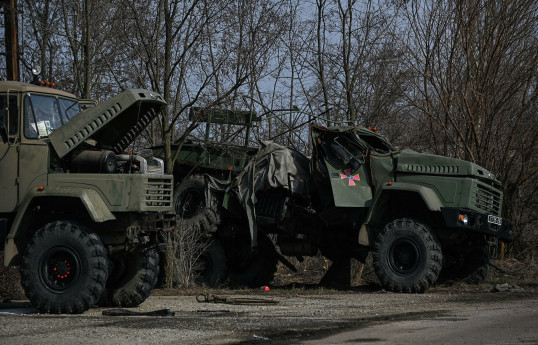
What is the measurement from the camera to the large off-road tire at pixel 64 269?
984cm

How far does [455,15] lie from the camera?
16.0m

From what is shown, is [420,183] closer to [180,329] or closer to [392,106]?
[180,329]

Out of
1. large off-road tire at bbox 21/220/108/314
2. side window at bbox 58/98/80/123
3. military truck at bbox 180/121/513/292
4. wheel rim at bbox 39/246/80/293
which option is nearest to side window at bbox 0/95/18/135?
side window at bbox 58/98/80/123

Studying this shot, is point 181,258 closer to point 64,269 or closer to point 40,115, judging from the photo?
point 64,269

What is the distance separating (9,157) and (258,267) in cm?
668

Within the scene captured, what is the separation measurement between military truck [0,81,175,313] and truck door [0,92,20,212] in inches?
0.5

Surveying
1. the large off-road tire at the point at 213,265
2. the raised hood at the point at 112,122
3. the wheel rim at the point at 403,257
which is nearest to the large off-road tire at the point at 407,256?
the wheel rim at the point at 403,257

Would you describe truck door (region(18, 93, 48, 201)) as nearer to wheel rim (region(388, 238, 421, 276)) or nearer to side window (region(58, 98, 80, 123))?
side window (region(58, 98, 80, 123))

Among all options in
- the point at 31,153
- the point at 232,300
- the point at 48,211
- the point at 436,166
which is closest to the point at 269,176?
the point at 436,166

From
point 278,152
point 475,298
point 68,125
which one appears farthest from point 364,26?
point 68,125

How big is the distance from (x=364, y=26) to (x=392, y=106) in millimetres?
2671

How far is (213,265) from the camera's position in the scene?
1519cm

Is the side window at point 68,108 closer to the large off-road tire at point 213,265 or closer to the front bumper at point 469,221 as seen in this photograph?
the large off-road tire at point 213,265

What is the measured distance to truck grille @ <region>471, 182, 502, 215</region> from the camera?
1307 cm
